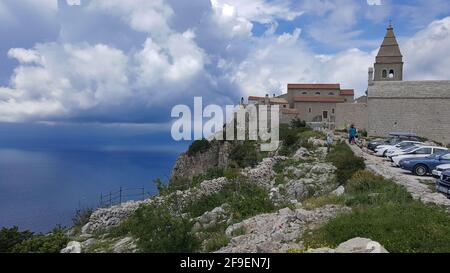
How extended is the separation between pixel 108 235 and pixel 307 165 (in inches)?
490

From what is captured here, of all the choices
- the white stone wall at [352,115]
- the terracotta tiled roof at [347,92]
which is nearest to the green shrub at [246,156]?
the white stone wall at [352,115]

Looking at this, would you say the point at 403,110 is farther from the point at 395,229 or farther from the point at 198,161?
the point at 395,229

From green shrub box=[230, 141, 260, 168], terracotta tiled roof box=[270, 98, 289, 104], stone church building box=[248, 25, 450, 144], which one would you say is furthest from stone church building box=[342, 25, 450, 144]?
terracotta tiled roof box=[270, 98, 289, 104]

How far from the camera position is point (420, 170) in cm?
1919

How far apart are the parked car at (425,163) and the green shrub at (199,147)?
35.5 m

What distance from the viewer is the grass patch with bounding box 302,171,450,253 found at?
25.6ft

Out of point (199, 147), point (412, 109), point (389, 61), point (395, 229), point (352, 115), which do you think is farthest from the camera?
point (389, 61)

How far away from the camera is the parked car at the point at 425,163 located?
1903cm

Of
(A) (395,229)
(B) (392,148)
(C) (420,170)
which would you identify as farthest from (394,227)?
(B) (392,148)

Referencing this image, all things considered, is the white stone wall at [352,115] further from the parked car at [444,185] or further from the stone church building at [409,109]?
the parked car at [444,185]

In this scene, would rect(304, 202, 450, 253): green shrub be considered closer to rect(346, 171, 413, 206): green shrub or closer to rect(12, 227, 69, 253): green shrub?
rect(346, 171, 413, 206): green shrub

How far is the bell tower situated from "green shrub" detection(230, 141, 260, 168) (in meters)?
36.2

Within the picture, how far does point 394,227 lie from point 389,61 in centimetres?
6233
